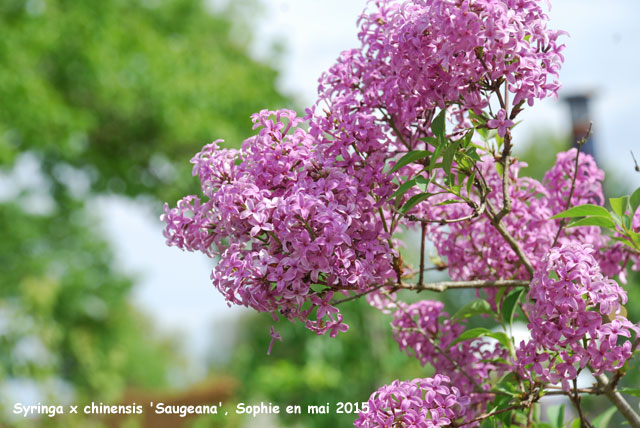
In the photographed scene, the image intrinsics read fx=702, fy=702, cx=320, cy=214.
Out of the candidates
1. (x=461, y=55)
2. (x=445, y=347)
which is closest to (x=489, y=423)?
(x=445, y=347)

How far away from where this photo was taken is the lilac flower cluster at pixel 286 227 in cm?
130

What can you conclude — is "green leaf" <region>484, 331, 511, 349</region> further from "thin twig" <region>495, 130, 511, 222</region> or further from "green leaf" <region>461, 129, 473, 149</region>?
"green leaf" <region>461, 129, 473, 149</region>

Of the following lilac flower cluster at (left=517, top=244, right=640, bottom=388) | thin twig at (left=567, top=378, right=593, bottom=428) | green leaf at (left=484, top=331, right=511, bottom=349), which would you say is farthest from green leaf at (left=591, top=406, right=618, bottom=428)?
lilac flower cluster at (left=517, top=244, right=640, bottom=388)

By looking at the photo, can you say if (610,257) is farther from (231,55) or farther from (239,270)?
(231,55)

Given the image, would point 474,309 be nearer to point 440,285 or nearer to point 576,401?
point 440,285

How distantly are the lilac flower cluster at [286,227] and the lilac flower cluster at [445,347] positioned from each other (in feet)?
1.25

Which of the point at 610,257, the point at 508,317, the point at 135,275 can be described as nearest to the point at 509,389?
the point at 508,317

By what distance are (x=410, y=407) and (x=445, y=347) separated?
39cm

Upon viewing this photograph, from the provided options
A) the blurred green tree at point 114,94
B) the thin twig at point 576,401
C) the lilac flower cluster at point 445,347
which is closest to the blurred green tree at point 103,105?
the blurred green tree at point 114,94

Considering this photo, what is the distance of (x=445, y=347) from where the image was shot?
1.80 metres

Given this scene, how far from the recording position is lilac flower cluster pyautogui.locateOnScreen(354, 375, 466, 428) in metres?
1.42

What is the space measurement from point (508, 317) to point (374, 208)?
0.44m

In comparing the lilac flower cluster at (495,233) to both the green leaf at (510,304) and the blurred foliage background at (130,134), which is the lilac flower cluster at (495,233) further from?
the blurred foliage background at (130,134)

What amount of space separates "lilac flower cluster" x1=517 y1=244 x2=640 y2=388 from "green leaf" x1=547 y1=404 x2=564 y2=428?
510 mm
